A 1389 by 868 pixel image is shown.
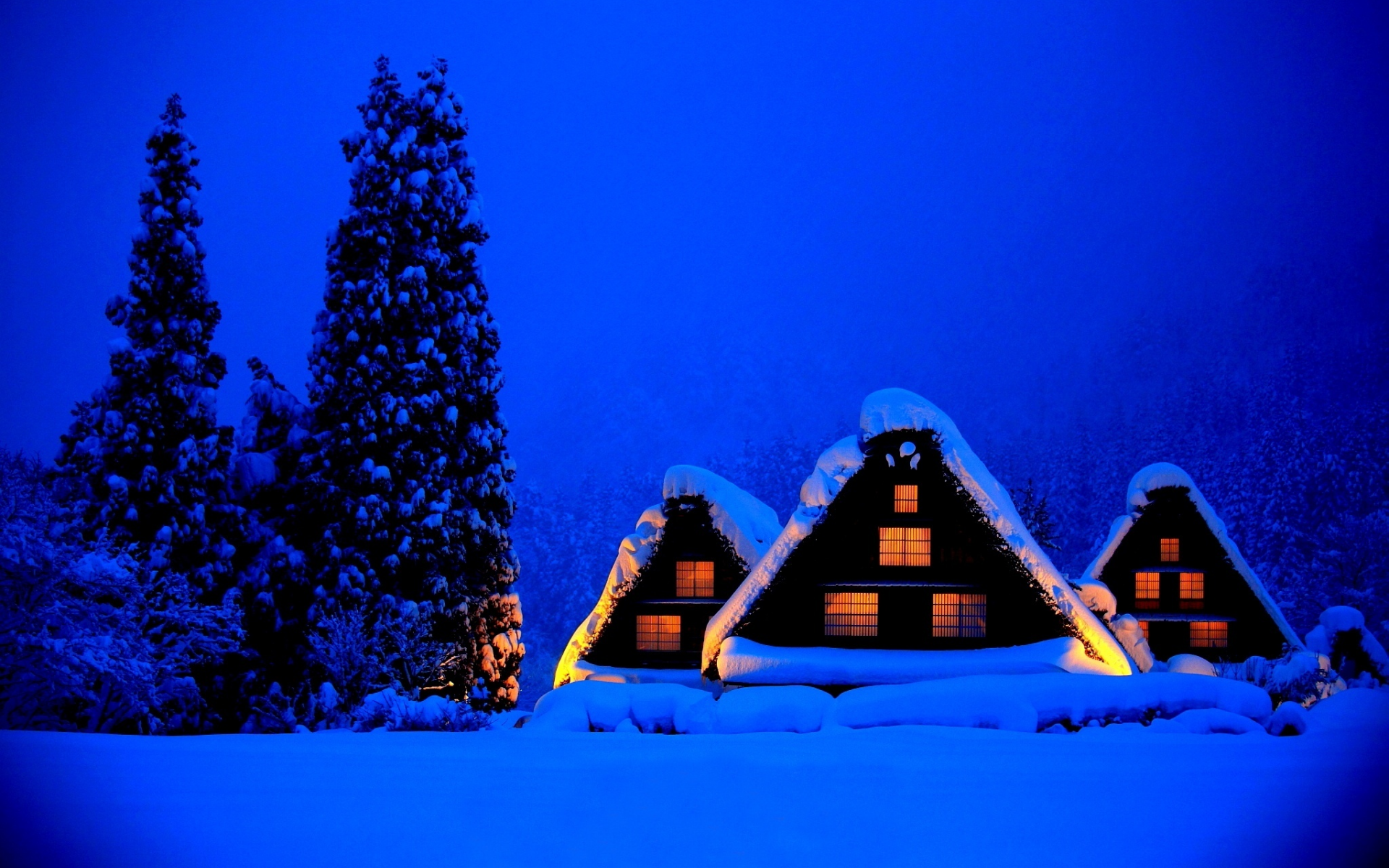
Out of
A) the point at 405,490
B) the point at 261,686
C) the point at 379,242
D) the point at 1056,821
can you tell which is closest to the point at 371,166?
the point at 379,242

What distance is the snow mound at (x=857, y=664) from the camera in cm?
2138

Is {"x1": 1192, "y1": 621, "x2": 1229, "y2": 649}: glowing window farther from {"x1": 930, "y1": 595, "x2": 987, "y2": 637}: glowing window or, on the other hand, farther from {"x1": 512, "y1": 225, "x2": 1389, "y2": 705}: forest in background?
{"x1": 512, "y1": 225, "x2": 1389, "y2": 705}: forest in background

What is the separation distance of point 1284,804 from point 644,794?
461 cm

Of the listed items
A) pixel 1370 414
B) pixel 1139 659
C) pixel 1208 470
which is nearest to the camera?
pixel 1139 659

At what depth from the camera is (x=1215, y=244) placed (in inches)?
6383

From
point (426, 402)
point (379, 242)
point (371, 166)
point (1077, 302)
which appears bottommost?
point (426, 402)

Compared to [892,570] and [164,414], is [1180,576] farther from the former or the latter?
[164,414]

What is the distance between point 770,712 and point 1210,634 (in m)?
22.1

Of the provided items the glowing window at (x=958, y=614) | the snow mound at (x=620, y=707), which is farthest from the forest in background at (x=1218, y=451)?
the snow mound at (x=620, y=707)

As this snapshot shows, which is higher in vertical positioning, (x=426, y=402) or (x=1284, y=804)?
(x=426, y=402)

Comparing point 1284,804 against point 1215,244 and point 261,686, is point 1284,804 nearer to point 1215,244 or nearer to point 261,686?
point 261,686

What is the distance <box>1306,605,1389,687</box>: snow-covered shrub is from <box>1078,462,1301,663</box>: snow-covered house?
9.63 ft

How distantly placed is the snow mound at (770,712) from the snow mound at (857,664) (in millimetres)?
7157

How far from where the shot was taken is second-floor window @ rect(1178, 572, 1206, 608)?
3069 centimetres
